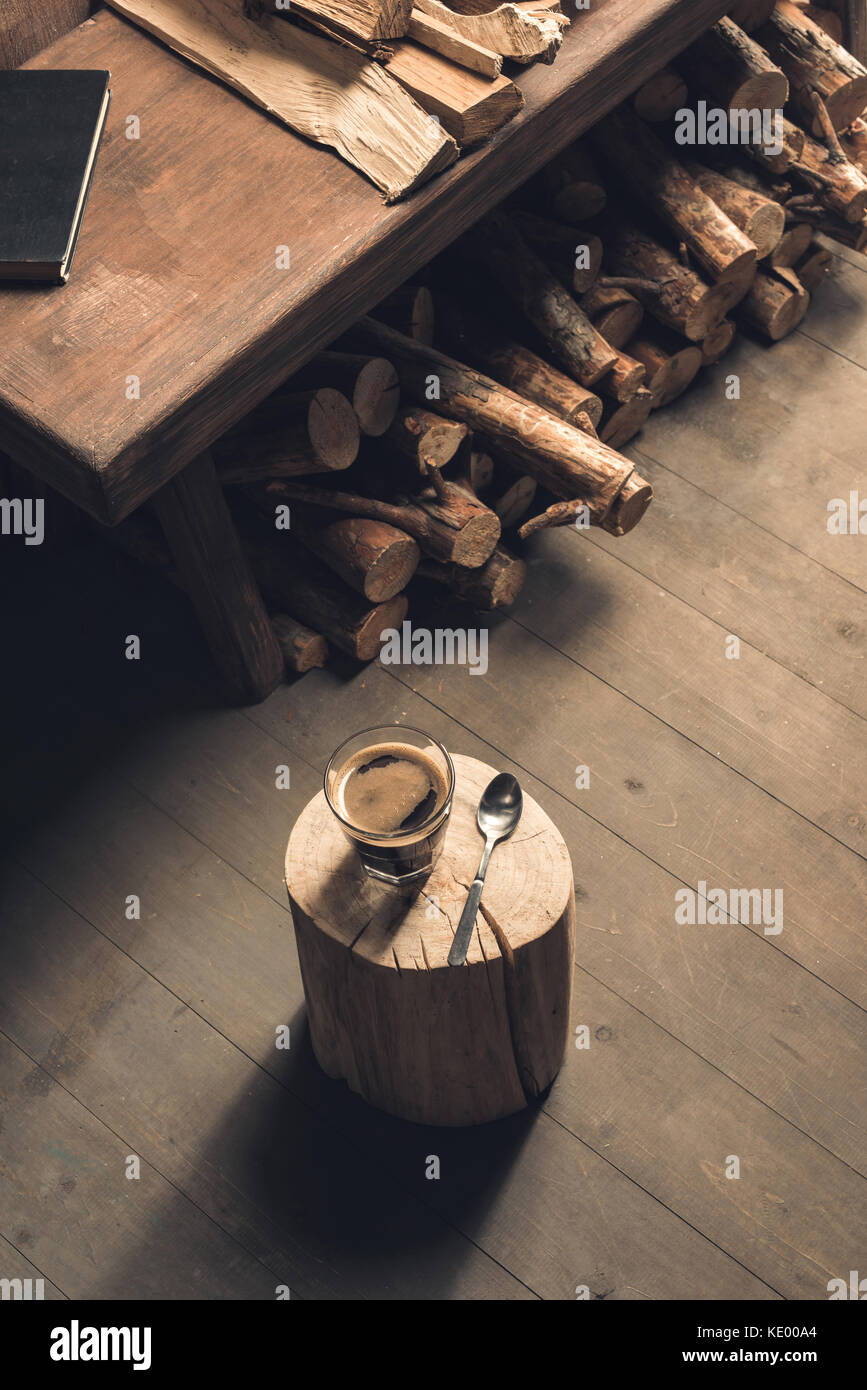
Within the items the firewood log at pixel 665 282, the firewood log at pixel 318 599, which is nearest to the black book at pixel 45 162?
the firewood log at pixel 318 599

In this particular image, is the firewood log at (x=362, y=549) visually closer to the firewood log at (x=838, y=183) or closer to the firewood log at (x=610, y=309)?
the firewood log at (x=610, y=309)

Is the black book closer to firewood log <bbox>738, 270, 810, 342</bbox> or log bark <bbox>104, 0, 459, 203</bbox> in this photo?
log bark <bbox>104, 0, 459, 203</bbox>

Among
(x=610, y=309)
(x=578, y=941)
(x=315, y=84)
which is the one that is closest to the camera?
(x=315, y=84)

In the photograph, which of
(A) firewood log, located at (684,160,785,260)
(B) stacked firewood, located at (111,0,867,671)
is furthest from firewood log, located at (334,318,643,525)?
(A) firewood log, located at (684,160,785,260)

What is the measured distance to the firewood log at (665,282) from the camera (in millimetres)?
3338

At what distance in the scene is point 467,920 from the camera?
6.82 ft

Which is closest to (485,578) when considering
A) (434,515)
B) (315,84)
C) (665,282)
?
(434,515)

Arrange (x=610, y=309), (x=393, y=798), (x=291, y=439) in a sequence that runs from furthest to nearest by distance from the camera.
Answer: (x=610, y=309)
(x=291, y=439)
(x=393, y=798)

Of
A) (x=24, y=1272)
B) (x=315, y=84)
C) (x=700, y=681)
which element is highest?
(x=315, y=84)

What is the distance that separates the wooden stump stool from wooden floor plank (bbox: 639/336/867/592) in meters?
1.40

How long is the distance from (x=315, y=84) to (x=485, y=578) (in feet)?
3.54

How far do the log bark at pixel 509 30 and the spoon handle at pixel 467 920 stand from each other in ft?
5.21

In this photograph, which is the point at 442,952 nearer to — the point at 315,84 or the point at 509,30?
the point at 315,84
